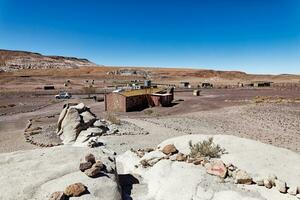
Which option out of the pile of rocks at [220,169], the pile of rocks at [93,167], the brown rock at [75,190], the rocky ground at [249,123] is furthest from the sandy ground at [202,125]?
the brown rock at [75,190]

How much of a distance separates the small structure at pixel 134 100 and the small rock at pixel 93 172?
88.2ft

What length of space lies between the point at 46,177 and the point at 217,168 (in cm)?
552

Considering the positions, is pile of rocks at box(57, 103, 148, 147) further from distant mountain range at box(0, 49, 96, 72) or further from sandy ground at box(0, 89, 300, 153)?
distant mountain range at box(0, 49, 96, 72)

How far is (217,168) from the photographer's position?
10656mm

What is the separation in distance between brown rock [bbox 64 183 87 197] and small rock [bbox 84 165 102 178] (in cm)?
83

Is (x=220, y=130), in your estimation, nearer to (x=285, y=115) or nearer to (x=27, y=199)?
(x=285, y=115)

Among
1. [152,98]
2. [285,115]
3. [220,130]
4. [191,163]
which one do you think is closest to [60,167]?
[191,163]

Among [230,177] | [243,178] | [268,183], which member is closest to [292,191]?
[268,183]

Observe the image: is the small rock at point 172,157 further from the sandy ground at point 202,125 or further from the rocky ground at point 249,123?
the rocky ground at point 249,123

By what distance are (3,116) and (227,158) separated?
105ft

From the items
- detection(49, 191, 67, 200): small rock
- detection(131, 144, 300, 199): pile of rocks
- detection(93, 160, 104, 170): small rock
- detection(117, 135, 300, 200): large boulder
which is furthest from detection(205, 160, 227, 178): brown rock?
detection(49, 191, 67, 200): small rock

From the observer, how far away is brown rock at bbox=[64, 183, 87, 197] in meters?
8.88

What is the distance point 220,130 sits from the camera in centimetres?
2527

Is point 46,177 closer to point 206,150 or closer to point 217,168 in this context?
point 217,168
